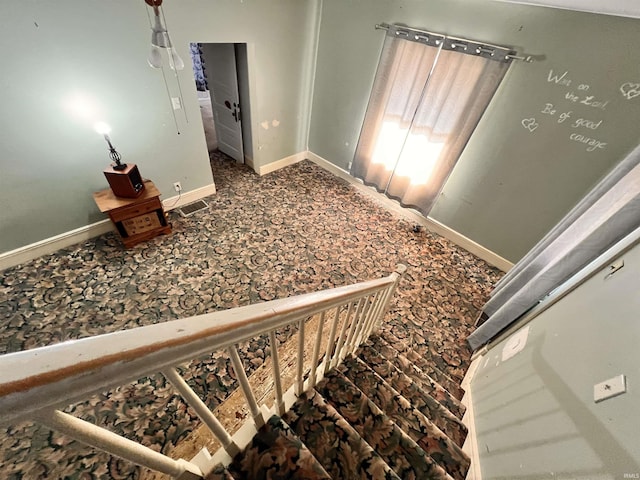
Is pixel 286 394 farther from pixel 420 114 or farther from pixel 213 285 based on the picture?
pixel 420 114

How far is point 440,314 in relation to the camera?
8.32ft

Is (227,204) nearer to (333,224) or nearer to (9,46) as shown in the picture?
(333,224)

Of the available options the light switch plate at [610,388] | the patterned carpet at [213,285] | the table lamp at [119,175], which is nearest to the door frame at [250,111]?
the patterned carpet at [213,285]

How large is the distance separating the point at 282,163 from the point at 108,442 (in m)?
4.13

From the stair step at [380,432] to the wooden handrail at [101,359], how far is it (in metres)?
1.04

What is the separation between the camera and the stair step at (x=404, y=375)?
1.74 meters

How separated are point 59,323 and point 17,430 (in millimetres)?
736

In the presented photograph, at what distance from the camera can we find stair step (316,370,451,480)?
117 centimetres

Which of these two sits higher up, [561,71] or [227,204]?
[561,71]

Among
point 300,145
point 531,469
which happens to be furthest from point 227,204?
point 531,469

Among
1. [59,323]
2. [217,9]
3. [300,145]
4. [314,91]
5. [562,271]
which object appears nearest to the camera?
[562,271]

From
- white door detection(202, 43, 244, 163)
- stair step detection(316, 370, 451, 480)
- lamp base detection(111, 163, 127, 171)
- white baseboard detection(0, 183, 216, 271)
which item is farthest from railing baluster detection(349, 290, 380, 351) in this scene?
white door detection(202, 43, 244, 163)

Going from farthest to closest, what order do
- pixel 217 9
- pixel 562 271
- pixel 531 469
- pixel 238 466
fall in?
1. pixel 217 9
2. pixel 562 271
3. pixel 531 469
4. pixel 238 466

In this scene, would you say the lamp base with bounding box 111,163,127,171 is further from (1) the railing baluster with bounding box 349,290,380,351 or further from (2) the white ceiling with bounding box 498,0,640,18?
(2) the white ceiling with bounding box 498,0,640,18
